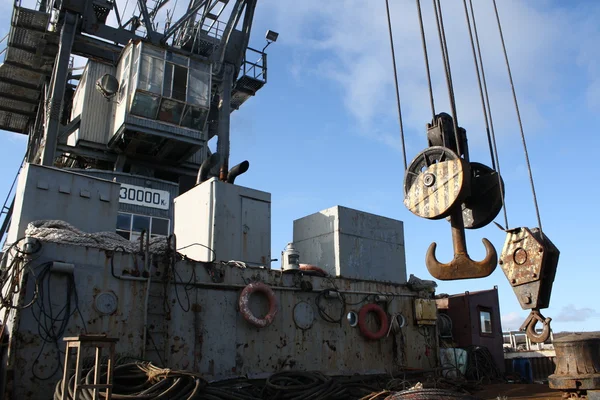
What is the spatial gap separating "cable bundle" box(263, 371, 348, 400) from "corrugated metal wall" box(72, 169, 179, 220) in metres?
13.6

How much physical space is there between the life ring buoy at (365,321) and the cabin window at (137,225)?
419 inches

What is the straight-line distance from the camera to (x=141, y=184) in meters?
23.5

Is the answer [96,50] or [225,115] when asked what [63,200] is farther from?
[96,50]

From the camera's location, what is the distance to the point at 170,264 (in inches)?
410

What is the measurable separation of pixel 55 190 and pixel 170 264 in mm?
3859

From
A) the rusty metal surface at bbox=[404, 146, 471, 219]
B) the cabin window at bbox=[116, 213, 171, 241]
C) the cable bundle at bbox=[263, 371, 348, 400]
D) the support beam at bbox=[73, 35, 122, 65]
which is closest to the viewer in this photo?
the rusty metal surface at bbox=[404, 146, 471, 219]

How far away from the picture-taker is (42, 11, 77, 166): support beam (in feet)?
71.4

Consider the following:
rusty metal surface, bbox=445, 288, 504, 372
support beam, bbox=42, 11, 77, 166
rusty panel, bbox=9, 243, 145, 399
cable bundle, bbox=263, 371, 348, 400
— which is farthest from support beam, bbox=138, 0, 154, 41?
cable bundle, bbox=263, 371, 348, 400

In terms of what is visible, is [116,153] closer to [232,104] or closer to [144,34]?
[144,34]

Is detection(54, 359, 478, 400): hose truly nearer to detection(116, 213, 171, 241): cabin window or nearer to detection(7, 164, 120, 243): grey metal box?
detection(7, 164, 120, 243): grey metal box

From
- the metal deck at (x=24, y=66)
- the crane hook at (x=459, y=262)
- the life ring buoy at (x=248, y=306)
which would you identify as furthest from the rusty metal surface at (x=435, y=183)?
the metal deck at (x=24, y=66)

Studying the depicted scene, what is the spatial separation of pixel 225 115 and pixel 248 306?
1685 centimetres

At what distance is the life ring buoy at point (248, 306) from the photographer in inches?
432

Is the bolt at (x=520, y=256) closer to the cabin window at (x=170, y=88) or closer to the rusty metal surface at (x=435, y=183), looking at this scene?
the rusty metal surface at (x=435, y=183)
